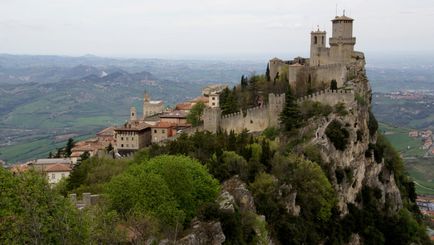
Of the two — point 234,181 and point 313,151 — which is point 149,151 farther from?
point 313,151

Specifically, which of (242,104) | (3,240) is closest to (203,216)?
(3,240)

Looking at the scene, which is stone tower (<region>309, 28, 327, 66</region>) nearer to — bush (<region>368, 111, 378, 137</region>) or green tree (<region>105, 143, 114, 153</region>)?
bush (<region>368, 111, 378, 137</region>)

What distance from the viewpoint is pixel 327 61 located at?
65.4 meters

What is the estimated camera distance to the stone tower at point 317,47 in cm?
6594

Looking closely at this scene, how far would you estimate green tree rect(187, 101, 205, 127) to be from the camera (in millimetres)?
65625

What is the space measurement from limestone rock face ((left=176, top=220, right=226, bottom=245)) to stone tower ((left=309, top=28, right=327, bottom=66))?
3639 centimetres

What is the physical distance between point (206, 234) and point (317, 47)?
3849cm

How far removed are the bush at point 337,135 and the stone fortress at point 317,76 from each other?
2701 millimetres

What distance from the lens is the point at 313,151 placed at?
53906 millimetres

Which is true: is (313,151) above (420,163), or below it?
above

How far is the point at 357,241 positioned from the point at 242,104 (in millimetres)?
19574

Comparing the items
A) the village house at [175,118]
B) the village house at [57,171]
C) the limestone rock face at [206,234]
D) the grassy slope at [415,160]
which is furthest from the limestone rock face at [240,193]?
the grassy slope at [415,160]

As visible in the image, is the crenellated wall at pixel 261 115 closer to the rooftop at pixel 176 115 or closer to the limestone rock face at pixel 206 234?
the rooftop at pixel 176 115

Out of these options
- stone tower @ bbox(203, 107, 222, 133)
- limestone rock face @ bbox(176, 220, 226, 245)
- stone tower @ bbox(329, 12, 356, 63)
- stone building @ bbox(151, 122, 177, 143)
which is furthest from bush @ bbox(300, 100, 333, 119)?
limestone rock face @ bbox(176, 220, 226, 245)
